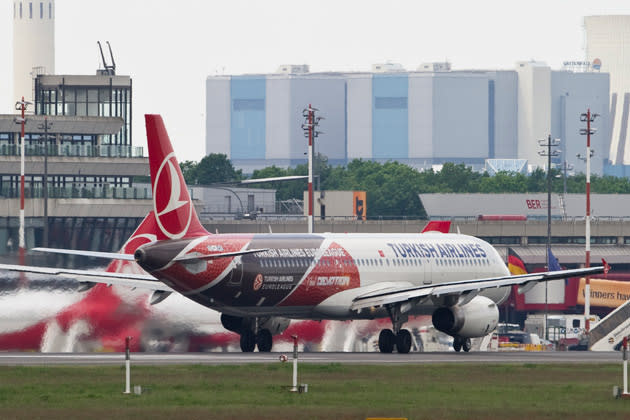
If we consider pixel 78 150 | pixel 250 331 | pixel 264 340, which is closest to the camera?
pixel 250 331

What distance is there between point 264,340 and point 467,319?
Result: 316 inches

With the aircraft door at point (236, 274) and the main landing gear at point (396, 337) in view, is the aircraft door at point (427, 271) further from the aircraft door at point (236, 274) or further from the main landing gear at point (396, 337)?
the aircraft door at point (236, 274)

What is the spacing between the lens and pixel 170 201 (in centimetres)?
5369

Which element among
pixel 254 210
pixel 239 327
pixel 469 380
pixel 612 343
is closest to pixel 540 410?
pixel 469 380

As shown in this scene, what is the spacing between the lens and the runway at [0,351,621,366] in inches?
1953

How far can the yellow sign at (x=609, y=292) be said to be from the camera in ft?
414

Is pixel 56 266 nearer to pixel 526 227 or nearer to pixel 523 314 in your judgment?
pixel 523 314

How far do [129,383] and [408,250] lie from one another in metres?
24.2

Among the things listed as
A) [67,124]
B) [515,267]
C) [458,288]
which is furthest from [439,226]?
[67,124]

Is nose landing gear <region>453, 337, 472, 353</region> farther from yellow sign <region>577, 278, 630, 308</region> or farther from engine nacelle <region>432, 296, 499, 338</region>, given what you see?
yellow sign <region>577, 278, 630, 308</region>

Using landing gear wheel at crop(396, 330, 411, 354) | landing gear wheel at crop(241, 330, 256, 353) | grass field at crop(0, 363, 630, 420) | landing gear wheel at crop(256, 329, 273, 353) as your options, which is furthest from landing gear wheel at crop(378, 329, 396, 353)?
grass field at crop(0, 363, 630, 420)

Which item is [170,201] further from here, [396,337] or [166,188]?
[396,337]

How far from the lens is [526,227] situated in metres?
169

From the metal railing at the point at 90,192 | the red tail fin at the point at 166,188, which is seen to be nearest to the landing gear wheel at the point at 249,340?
the red tail fin at the point at 166,188
